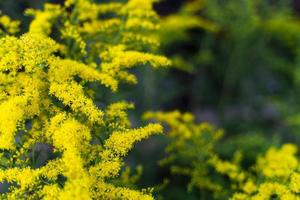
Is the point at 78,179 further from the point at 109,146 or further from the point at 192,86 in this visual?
the point at 192,86

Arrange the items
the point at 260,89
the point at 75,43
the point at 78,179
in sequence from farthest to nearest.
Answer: the point at 260,89
the point at 75,43
the point at 78,179

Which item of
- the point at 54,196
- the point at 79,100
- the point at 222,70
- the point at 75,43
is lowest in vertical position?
the point at 54,196

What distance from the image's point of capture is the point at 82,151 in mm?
2902

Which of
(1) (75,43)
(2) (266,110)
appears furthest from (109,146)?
(2) (266,110)

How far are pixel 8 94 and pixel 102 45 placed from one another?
892 mm

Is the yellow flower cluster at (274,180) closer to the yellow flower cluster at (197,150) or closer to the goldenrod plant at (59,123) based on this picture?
the yellow flower cluster at (197,150)

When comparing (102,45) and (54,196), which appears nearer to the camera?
(54,196)

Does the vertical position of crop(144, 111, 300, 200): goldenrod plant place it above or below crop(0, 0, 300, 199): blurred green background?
below

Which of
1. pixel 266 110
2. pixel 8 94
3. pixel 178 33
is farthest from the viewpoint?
pixel 266 110

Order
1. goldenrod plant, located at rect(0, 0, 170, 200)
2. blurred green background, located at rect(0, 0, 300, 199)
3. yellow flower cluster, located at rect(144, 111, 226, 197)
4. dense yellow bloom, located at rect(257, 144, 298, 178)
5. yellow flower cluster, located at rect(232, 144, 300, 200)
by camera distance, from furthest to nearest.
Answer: blurred green background, located at rect(0, 0, 300, 199)
yellow flower cluster, located at rect(144, 111, 226, 197)
dense yellow bloom, located at rect(257, 144, 298, 178)
yellow flower cluster, located at rect(232, 144, 300, 200)
goldenrod plant, located at rect(0, 0, 170, 200)

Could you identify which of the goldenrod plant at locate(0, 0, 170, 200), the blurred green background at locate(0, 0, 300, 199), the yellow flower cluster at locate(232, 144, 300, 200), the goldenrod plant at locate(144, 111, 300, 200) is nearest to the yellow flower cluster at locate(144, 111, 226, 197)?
the goldenrod plant at locate(144, 111, 300, 200)

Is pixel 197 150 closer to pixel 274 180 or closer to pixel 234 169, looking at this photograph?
pixel 234 169

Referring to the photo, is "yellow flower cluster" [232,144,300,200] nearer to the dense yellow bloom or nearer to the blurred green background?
the dense yellow bloom

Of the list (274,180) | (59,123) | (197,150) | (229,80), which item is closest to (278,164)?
(274,180)
